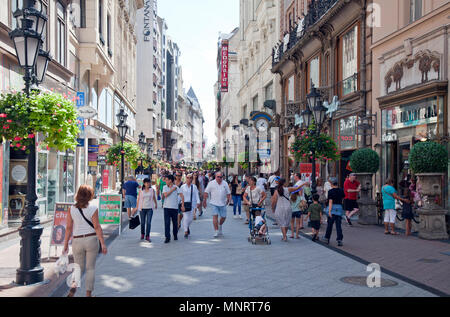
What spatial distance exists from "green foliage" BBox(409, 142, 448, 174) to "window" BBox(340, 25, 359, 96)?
8986mm

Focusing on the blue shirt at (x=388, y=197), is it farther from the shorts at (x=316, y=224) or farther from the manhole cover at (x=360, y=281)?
the manhole cover at (x=360, y=281)

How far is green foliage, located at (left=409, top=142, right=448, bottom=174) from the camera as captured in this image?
13688mm

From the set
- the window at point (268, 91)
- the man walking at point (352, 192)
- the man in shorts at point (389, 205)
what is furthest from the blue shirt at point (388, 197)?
the window at point (268, 91)

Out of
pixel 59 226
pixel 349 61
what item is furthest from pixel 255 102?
pixel 59 226

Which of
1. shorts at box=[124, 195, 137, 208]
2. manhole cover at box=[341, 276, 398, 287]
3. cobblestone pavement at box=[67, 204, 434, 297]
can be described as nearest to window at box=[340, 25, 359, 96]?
cobblestone pavement at box=[67, 204, 434, 297]

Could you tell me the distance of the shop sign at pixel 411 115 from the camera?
16250 mm

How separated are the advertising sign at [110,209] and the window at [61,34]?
9004 millimetres

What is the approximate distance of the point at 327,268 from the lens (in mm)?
9664

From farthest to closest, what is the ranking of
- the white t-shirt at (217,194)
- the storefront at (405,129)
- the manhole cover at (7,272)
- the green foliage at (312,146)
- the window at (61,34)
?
the window at (61,34) → the green foliage at (312,146) → the storefront at (405,129) → the white t-shirt at (217,194) → the manhole cover at (7,272)

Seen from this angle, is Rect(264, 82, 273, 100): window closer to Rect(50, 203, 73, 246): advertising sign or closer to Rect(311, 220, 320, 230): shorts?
Rect(311, 220, 320, 230): shorts
